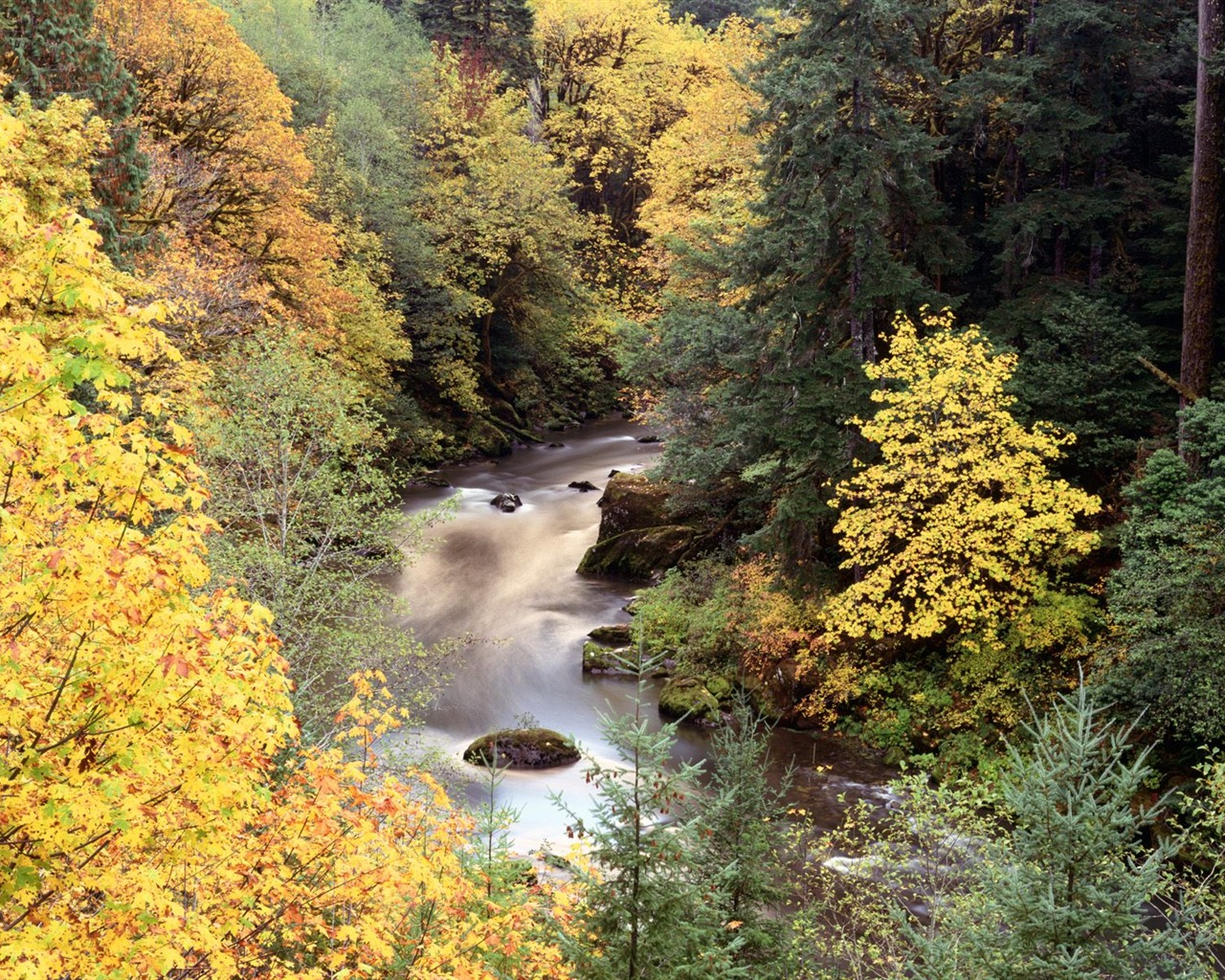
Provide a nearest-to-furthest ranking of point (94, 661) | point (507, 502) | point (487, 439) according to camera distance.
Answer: point (94, 661) < point (507, 502) < point (487, 439)

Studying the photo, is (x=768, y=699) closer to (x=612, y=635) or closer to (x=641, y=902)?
(x=612, y=635)

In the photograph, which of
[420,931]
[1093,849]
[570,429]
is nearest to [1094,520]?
[1093,849]

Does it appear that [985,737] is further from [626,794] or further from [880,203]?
[626,794]

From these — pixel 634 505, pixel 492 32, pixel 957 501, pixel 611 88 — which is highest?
pixel 492 32

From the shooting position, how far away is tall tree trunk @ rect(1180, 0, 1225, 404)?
15.5m

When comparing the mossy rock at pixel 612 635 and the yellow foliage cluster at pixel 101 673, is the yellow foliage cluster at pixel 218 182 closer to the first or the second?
the mossy rock at pixel 612 635

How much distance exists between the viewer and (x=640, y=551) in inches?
1016

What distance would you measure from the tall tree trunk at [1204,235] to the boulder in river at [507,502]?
20.3m

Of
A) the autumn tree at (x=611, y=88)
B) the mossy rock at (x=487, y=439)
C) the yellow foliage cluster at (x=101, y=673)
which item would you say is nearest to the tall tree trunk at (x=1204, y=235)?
the yellow foliage cluster at (x=101, y=673)

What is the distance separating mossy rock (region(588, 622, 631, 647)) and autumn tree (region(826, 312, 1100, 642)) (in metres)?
6.96

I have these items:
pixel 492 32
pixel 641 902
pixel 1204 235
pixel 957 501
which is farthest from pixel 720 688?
pixel 492 32

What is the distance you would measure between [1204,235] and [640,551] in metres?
14.8

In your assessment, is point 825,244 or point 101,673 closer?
point 101,673

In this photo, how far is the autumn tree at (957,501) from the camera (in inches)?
594
